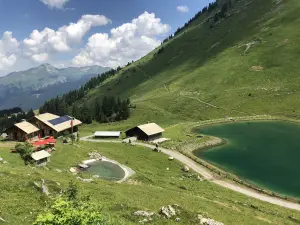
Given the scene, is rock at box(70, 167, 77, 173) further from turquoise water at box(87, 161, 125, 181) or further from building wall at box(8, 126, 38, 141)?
building wall at box(8, 126, 38, 141)

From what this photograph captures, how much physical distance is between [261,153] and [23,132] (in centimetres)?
7790

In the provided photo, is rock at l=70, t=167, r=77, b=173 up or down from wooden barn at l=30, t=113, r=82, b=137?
down

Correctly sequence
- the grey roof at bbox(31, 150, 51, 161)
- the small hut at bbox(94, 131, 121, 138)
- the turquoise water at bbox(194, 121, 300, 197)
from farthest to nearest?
1. the small hut at bbox(94, 131, 121, 138)
2. the turquoise water at bbox(194, 121, 300, 197)
3. the grey roof at bbox(31, 150, 51, 161)

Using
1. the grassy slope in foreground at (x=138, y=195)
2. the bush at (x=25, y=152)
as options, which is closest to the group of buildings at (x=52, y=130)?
the grassy slope in foreground at (x=138, y=195)

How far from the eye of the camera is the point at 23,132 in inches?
4503

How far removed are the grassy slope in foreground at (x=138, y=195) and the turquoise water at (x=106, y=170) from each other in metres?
3.86

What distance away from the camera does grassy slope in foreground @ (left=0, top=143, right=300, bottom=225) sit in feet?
124

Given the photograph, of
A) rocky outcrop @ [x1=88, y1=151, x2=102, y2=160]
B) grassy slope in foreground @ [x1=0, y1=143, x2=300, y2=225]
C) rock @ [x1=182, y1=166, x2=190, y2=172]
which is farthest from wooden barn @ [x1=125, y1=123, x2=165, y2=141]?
rock @ [x1=182, y1=166, x2=190, y2=172]

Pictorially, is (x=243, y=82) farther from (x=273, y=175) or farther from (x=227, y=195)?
(x=227, y=195)

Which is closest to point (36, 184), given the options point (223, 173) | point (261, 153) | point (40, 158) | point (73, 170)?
point (73, 170)

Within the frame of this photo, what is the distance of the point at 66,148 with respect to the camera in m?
93.4

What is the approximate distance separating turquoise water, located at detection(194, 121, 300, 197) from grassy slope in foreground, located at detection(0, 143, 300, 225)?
1476 cm

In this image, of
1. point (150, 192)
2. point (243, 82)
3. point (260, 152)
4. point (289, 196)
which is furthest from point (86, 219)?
point (243, 82)

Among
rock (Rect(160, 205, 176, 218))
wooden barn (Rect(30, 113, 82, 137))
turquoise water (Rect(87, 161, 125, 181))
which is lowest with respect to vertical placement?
turquoise water (Rect(87, 161, 125, 181))
